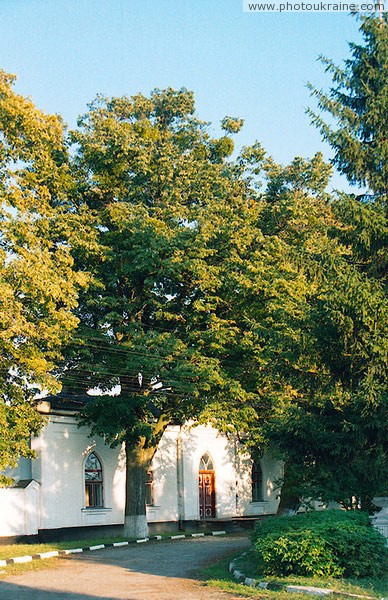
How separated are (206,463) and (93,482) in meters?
7.63

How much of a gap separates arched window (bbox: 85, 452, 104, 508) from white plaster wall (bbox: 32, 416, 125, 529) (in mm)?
189

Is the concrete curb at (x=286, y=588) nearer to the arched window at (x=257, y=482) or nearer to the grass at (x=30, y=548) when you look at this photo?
the grass at (x=30, y=548)

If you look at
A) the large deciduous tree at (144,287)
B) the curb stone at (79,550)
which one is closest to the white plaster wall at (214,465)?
the curb stone at (79,550)

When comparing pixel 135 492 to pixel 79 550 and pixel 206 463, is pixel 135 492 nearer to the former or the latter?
pixel 79 550

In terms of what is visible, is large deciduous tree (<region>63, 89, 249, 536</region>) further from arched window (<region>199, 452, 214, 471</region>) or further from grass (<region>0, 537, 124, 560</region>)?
arched window (<region>199, 452, 214, 471</region>)

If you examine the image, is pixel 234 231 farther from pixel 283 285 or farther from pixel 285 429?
pixel 285 429

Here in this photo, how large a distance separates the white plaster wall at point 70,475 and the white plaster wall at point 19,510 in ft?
1.98

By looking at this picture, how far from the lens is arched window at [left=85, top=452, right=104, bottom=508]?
97.7 feet

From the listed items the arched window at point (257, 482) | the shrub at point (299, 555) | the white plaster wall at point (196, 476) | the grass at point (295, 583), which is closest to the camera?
the grass at point (295, 583)

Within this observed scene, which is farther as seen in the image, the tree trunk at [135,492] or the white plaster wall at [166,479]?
the white plaster wall at [166,479]

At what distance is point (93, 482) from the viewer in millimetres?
30078

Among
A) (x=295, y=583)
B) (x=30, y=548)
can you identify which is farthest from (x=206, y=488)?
(x=295, y=583)

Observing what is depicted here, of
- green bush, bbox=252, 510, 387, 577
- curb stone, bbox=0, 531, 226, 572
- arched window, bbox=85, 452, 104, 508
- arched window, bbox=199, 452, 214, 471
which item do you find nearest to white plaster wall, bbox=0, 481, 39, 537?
curb stone, bbox=0, 531, 226, 572

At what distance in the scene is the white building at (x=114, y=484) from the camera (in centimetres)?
2677
